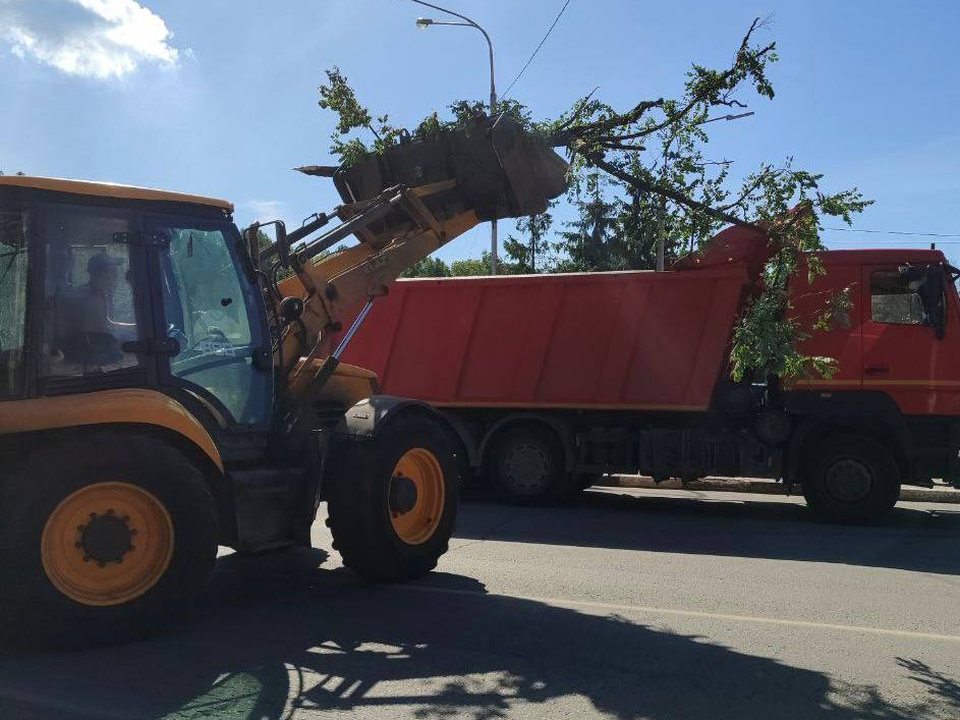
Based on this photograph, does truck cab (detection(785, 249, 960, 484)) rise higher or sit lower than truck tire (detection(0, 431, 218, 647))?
higher

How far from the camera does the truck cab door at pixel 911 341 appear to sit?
9086mm

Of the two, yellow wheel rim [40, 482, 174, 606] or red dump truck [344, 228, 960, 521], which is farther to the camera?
red dump truck [344, 228, 960, 521]

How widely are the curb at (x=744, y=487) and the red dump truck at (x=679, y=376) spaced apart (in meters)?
1.44

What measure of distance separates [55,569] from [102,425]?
0.77 metres

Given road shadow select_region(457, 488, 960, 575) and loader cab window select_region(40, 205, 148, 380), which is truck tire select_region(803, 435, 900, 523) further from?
loader cab window select_region(40, 205, 148, 380)

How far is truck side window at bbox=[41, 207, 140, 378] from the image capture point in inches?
183

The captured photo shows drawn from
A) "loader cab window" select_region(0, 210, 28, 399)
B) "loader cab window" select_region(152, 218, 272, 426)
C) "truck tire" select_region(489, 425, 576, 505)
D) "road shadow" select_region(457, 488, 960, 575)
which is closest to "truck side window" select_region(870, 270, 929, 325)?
"road shadow" select_region(457, 488, 960, 575)

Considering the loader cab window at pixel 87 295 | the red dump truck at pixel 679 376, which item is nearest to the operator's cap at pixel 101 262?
the loader cab window at pixel 87 295

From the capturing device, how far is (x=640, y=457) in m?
10.2

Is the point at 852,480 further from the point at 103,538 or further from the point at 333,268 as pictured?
the point at 103,538

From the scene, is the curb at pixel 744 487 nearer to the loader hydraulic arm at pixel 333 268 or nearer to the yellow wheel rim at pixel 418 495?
the yellow wheel rim at pixel 418 495

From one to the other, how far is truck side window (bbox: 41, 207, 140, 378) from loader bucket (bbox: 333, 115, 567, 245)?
2491 millimetres

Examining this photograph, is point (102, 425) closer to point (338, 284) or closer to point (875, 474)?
point (338, 284)

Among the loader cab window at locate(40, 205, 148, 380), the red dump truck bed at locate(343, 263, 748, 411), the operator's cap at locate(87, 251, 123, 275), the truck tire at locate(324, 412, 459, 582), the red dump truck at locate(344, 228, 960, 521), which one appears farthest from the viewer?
the red dump truck bed at locate(343, 263, 748, 411)
